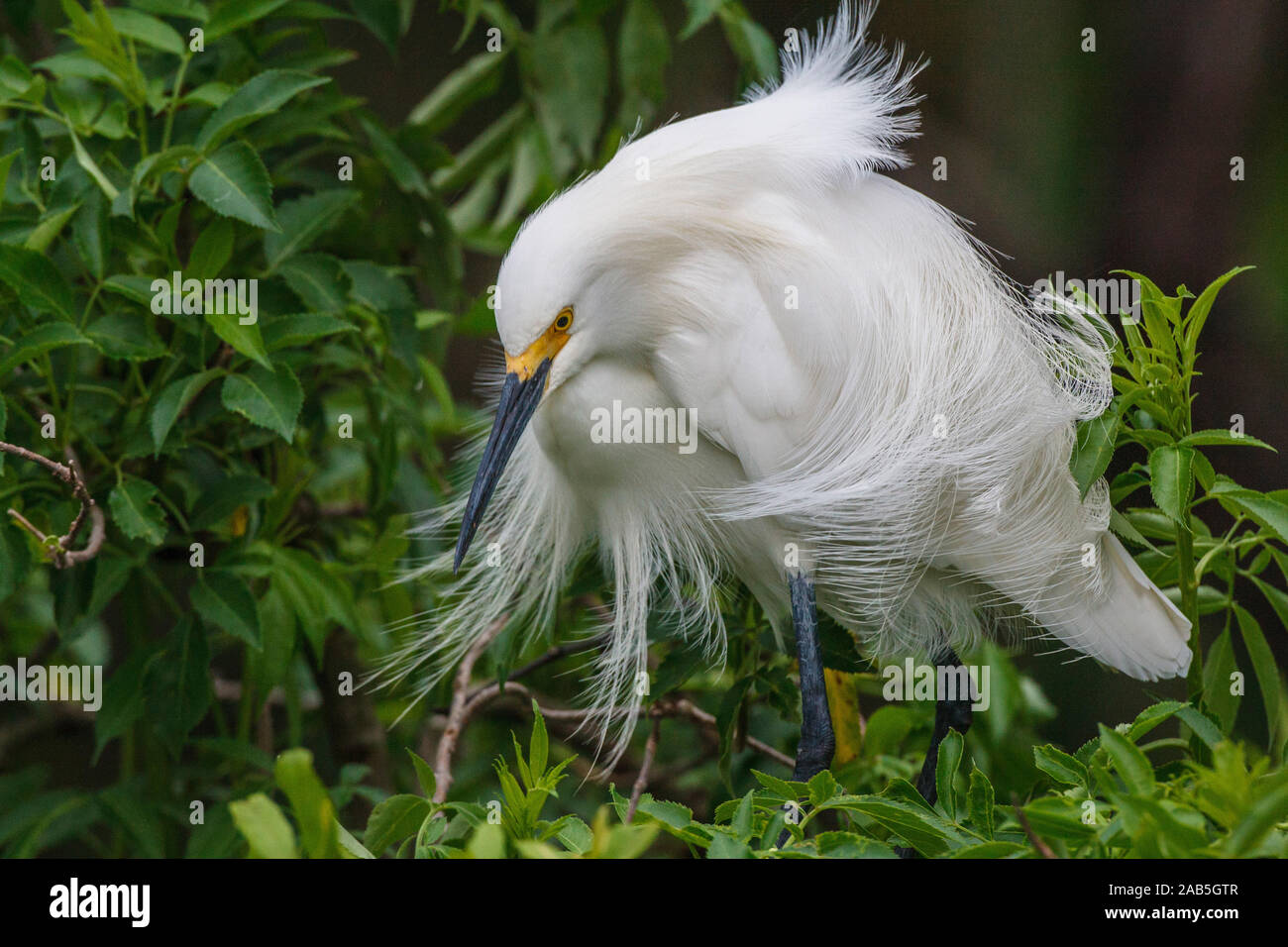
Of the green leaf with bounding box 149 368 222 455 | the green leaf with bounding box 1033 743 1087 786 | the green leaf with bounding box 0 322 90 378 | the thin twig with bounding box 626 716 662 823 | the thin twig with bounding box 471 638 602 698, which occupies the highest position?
the green leaf with bounding box 0 322 90 378

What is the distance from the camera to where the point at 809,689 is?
1363 mm

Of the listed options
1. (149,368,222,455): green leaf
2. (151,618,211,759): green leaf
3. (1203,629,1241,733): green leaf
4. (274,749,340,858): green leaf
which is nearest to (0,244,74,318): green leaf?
(149,368,222,455): green leaf

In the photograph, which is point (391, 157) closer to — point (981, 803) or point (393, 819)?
point (393, 819)

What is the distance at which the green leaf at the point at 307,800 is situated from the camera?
752 mm

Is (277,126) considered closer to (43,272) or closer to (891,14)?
(43,272)

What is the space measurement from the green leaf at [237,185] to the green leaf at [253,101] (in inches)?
0.8

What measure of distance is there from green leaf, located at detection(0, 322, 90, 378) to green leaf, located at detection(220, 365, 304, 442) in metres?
0.15

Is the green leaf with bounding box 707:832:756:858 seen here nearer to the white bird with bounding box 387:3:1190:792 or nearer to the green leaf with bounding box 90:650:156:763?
the white bird with bounding box 387:3:1190:792

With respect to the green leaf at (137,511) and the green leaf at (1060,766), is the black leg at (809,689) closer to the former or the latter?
the green leaf at (1060,766)

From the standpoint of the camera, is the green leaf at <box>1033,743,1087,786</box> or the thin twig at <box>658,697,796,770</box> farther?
the thin twig at <box>658,697,796,770</box>

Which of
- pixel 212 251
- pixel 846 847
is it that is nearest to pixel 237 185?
pixel 212 251

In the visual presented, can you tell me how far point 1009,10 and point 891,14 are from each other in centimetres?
31

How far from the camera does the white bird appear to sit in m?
1.31

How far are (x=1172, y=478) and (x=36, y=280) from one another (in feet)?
3.65
